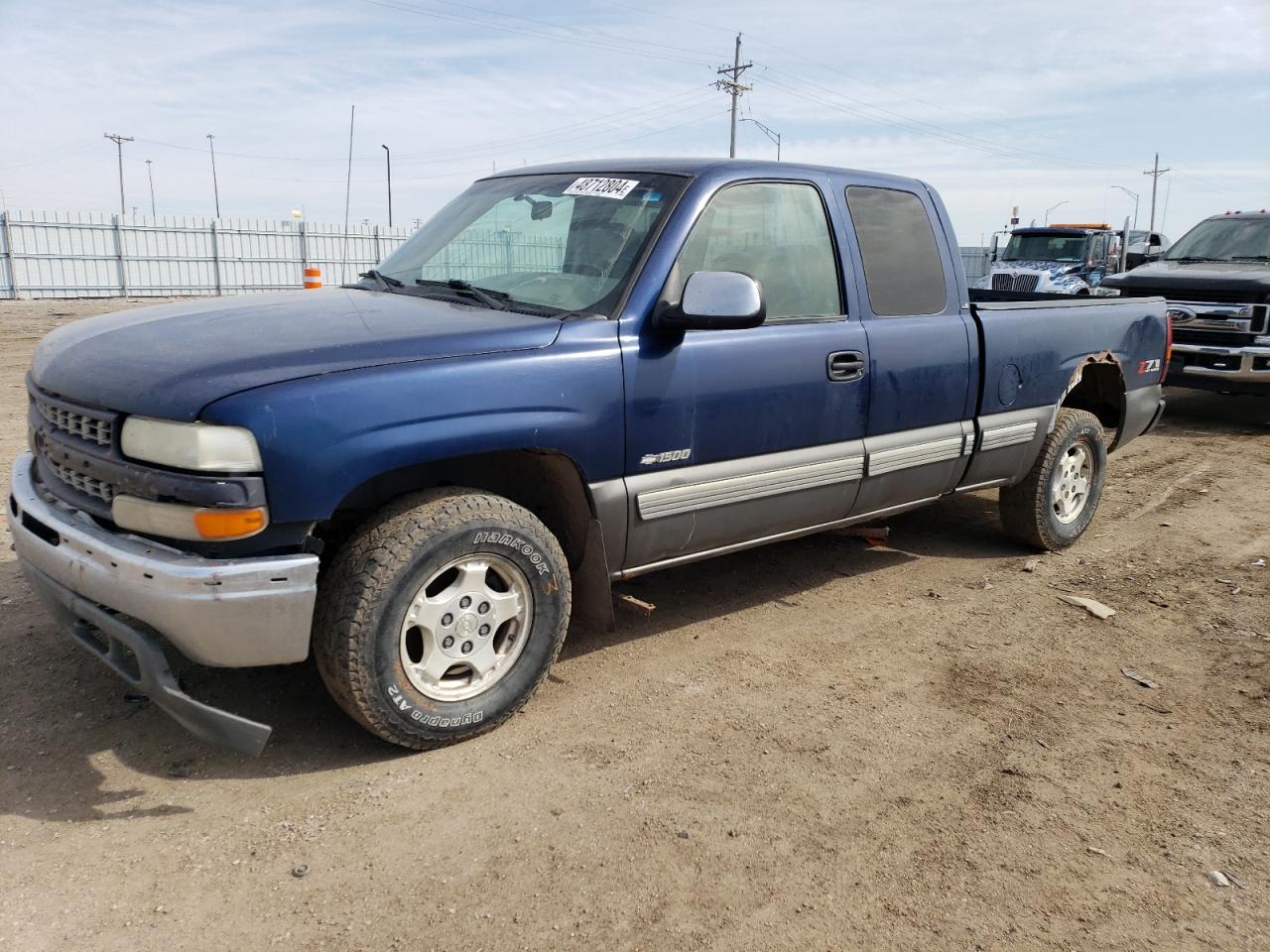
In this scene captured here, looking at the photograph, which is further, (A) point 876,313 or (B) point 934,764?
(A) point 876,313

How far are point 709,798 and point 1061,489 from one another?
3508mm

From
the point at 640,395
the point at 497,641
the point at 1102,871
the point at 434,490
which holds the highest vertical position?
the point at 640,395

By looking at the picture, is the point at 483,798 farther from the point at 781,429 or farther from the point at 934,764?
the point at 781,429

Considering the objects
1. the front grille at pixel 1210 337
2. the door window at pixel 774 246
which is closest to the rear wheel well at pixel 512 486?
the door window at pixel 774 246

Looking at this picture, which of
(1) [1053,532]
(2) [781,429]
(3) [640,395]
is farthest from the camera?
(1) [1053,532]

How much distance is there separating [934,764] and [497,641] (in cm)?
151

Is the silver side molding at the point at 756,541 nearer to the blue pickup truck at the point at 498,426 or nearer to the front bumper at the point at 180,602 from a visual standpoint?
the blue pickup truck at the point at 498,426

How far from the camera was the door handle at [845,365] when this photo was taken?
4180 mm

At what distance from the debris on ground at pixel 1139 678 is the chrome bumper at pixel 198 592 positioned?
3182 millimetres

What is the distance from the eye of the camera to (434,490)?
3.28m

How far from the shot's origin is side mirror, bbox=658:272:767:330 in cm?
354

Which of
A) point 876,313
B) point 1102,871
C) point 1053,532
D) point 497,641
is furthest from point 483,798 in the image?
point 1053,532

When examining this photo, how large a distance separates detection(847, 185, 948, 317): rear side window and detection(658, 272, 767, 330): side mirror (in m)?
1.07

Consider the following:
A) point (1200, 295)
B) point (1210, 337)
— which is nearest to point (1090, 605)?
point (1210, 337)
